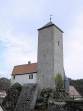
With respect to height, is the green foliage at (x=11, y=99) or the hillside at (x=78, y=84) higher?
the hillside at (x=78, y=84)

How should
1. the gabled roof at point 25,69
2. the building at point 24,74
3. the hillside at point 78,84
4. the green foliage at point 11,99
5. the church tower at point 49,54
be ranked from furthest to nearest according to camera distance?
the hillside at point 78,84, the gabled roof at point 25,69, the building at point 24,74, the church tower at point 49,54, the green foliage at point 11,99

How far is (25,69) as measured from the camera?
33281mm

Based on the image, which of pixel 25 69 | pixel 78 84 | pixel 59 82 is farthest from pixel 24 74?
pixel 78 84

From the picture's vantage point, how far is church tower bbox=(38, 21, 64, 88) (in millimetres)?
26391

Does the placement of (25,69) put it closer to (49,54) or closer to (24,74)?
(24,74)

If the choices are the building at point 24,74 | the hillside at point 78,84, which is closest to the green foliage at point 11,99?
the building at point 24,74

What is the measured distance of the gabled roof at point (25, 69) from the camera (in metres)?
31.8

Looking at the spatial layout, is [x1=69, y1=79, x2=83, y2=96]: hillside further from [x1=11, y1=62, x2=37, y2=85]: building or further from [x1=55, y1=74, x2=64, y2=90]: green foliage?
[x1=55, y1=74, x2=64, y2=90]: green foliage

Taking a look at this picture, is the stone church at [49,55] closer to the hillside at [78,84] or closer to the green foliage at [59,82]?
the green foliage at [59,82]

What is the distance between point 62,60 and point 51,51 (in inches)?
102

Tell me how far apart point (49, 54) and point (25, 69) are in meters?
7.53

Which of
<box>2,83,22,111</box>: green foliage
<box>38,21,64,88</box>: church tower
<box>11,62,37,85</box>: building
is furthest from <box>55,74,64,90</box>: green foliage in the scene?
<box>2,83,22,111</box>: green foliage

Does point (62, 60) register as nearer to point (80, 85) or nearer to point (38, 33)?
point (38, 33)

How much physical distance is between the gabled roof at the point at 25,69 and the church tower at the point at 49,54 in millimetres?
3965
